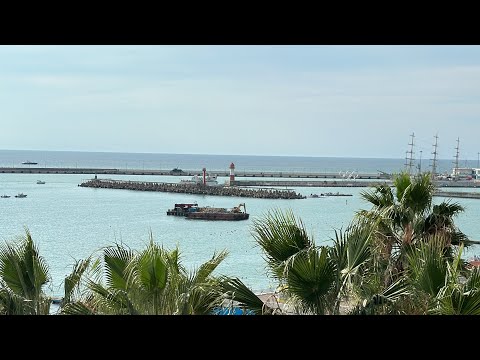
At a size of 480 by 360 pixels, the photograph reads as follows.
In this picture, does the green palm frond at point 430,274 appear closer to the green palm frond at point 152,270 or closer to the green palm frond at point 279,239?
the green palm frond at point 279,239

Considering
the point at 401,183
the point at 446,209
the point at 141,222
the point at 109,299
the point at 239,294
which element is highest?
the point at 401,183

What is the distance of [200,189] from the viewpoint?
6744cm

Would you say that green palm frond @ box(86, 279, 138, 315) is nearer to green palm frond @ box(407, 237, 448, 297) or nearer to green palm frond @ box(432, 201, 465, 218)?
green palm frond @ box(407, 237, 448, 297)

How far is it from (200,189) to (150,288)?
63663mm

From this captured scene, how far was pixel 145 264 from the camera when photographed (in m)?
3.83

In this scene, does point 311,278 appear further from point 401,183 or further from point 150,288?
point 401,183

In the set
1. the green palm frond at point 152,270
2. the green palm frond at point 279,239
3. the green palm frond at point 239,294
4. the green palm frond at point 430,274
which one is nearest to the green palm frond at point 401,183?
the green palm frond at point 430,274

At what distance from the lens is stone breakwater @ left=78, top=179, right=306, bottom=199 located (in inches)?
2425

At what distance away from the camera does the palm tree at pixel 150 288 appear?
3834 mm

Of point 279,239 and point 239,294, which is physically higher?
point 279,239

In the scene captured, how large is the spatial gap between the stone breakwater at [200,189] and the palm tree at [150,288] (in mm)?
56585

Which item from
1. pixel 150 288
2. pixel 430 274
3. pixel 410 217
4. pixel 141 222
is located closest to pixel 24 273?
pixel 150 288
